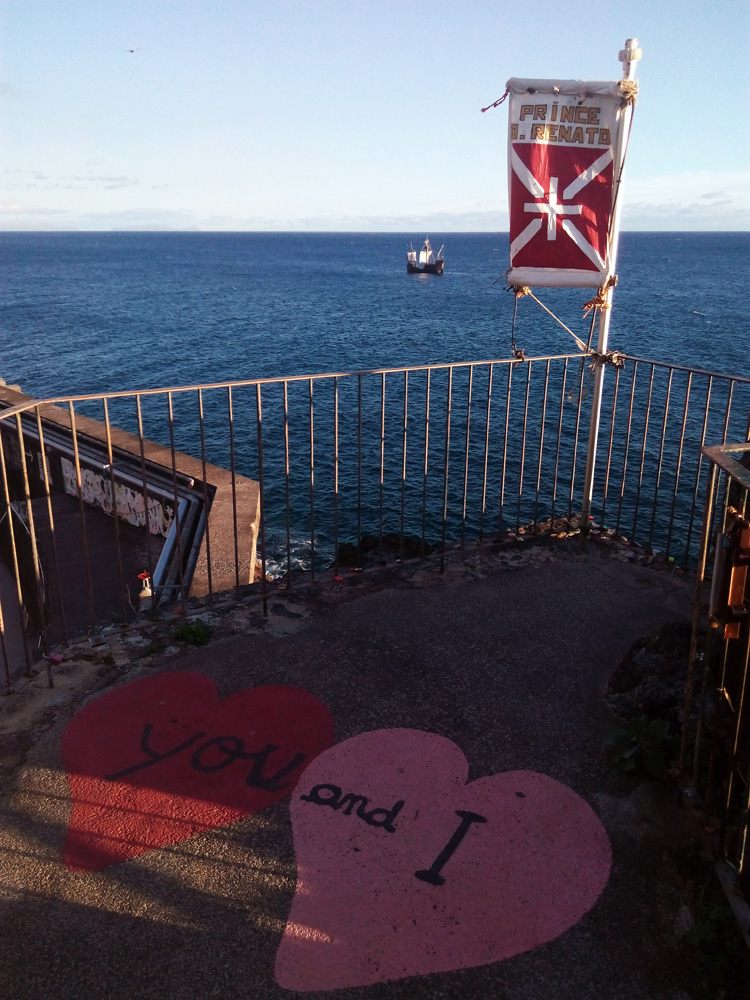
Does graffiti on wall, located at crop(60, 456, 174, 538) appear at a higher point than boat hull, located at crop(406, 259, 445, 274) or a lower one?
lower

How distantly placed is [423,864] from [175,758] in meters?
1.42

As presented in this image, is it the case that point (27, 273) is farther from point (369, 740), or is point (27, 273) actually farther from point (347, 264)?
point (369, 740)

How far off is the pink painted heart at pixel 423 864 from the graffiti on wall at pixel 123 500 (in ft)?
29.5

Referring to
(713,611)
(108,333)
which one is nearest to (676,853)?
(713,611)

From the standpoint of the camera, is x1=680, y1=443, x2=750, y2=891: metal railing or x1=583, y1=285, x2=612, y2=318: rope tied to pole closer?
x1=680, y1=443, x2=750, y2=891: metal railing

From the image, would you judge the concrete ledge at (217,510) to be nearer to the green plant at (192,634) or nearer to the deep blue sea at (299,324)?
the green plant at (192,634)

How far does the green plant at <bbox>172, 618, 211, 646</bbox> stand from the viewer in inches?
202

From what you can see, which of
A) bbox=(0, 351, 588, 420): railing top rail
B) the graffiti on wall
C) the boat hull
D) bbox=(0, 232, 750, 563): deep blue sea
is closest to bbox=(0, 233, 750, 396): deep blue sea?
bbox=(0, 232, 750, 563): deep blue sea

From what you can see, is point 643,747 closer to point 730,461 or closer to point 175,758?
point 730,461

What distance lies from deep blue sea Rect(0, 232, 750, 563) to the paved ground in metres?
1.69

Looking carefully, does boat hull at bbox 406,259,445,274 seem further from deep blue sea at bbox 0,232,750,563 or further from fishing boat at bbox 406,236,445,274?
deep blue sea at bbox 0,232,750,563

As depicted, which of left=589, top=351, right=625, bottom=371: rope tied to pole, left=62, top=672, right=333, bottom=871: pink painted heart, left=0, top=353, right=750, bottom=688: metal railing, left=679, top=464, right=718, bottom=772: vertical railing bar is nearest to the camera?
left=679, top=464, right=718, bottom=772: vertical railing bar

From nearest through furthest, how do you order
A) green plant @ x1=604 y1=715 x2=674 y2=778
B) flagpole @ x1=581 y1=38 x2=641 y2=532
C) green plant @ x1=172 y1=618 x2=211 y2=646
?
green plant @ x1=604 y1=715 x2=674 y2=778 → green plant @ x1=172 y1=618 x2=211 y2=646 → flagpole @ x1=581 y1=38 x2=641 y2=532

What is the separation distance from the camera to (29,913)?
10.3ft
